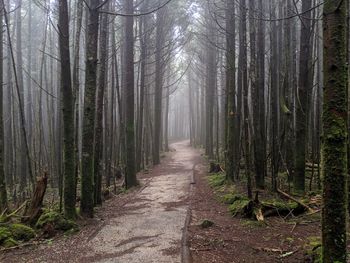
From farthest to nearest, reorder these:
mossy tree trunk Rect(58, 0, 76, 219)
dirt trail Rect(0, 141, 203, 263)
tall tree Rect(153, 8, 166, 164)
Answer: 1. tall tree Rect(153, 8, 166, 164)
2. mossy tree trunk Rect(58, 0, 76, 219)
3. dirt trail Rect(0, 141, 203, 263)

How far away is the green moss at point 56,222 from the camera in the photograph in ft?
21.4

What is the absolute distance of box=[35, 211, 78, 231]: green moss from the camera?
651cm

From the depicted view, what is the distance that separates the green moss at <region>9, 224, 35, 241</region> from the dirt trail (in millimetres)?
551

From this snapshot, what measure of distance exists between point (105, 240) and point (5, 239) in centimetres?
173

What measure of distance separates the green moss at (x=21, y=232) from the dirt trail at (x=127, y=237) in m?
0.55

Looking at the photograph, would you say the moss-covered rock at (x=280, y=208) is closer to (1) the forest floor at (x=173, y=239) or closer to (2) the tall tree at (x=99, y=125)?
(1) the forest floor at (x=173, y=239)

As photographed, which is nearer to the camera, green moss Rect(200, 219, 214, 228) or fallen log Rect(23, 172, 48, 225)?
green moss Rect(200, 219, 214, 228)

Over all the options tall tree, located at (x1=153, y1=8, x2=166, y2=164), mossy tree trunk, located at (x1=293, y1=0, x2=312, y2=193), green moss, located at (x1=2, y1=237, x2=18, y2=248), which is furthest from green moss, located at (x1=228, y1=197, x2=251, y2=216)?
A: tall tree, located at (x1=153, y1=8, x2=166, y2=164)

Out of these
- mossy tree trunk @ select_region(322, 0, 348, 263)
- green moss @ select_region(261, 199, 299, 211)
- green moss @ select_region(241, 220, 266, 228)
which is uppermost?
mossy tree trunk @ select_region(322, 0, 348, 263)

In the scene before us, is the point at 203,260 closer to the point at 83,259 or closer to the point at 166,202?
the point at 83,259

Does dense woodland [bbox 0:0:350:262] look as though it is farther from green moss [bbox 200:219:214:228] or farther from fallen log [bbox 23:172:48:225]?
green moss [bbox 200:219:214:228]

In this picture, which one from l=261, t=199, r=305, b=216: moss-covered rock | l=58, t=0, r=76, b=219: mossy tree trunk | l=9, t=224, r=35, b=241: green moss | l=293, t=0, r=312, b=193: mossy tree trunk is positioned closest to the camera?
l=9, t=224, r=35, b=241: green moss

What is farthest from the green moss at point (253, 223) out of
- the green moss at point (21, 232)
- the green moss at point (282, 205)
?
the green moss at point (21, 232)

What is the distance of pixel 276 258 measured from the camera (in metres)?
4.79
